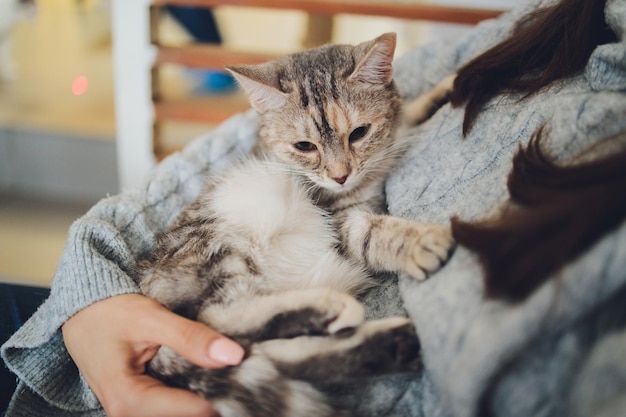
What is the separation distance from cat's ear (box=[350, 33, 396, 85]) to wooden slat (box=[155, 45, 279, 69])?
1028 mm

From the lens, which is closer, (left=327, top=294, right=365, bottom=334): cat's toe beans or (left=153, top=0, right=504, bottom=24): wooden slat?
(left=327, top=294, right=365, bottom=334): cat's toe beans

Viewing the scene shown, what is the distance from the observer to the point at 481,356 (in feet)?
1.77

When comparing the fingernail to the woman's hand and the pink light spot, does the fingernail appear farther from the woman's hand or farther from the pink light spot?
the pink light spot

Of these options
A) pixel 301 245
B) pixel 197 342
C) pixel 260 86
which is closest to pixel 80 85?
pixel 260 86

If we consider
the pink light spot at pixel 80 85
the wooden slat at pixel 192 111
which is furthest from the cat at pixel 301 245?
the pink light spot at pixel 80 85

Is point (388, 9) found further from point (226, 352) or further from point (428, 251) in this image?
point (226, 352)

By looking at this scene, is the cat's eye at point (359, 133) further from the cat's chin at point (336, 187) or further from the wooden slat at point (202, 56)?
the wooden slat at point (202, 56)

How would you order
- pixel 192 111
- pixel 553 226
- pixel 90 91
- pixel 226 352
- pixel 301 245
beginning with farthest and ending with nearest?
pixel 90 91 → pixel 192 111 → pixel 301 245 → pixel 226 352 → pixel 553 226

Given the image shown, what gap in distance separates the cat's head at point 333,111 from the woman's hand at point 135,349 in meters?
0.51

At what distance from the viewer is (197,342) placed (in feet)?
2.43

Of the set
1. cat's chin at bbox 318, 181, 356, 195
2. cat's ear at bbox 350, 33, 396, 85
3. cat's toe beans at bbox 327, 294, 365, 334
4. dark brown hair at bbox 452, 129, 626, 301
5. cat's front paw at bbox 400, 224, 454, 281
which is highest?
cat's ear at bbox 350, 33, 396, 85

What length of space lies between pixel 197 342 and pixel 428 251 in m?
0.39

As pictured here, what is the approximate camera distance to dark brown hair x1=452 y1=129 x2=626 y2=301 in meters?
0.54

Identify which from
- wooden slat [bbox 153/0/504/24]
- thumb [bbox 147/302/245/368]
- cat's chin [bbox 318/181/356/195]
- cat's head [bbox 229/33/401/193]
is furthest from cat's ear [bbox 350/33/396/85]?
wooden slat [bbox 153/0/504/24]
